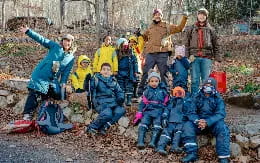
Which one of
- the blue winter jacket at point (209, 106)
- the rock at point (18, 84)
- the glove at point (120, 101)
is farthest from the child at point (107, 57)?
the blue winter jacket at point (209, 106)

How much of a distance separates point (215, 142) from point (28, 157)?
312 centimetres

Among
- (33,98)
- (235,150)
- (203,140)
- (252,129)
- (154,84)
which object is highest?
(154,84)

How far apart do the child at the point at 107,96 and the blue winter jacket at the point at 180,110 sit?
3.25ft

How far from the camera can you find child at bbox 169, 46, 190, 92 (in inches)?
307

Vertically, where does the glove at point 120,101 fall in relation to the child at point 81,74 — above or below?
below

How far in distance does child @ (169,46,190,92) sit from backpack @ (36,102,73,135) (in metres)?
2.32

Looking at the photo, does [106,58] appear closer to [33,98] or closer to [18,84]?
[33,98]

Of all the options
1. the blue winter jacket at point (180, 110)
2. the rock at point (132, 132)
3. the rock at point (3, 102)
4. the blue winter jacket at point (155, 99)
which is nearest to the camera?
the blue winter jacket at point (180, 110)

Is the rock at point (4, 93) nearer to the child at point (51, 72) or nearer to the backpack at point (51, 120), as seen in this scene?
the child at point (51, 72)

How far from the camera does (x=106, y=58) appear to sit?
815cm

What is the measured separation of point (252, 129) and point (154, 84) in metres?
1.90

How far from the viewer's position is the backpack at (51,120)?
7.36m

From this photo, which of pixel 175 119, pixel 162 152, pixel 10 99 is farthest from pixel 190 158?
pixel 10 99

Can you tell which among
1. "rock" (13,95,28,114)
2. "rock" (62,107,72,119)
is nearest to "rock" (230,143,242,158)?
"rock" (62,107,72,119)
